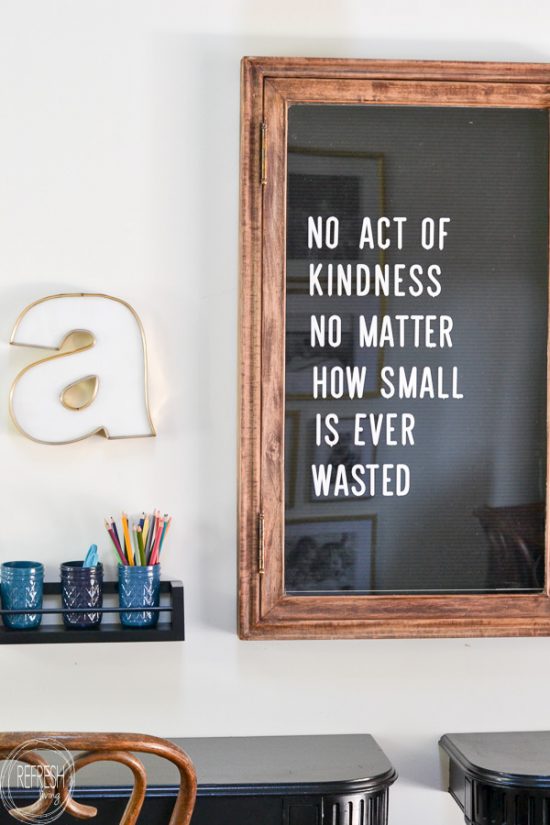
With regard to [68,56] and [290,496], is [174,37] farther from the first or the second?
[290,496]

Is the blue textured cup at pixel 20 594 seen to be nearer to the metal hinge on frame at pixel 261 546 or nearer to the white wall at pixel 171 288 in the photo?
the white wall at pixel 171 288

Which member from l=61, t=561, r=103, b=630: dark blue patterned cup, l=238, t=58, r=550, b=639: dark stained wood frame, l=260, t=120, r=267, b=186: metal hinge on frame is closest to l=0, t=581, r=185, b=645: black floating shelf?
l=61, t=561, r=103, b=630: dark blue patterned cup

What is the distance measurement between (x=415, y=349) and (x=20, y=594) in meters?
0.82

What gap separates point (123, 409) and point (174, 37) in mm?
680

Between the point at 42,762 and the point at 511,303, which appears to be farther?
the point at 511,303

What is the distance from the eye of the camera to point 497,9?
1.63 meters

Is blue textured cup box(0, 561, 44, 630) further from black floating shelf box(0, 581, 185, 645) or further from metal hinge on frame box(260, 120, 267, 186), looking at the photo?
metal hinge on frame box(260, 120, 267, 186)

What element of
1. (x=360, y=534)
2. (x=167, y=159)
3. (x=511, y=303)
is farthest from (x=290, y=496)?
(x=167, y=159)

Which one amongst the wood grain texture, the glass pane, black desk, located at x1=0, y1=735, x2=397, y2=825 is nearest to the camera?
the wood grain texture

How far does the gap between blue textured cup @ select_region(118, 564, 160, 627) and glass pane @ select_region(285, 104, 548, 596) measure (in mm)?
245

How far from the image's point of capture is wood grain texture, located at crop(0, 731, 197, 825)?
3.28 feet

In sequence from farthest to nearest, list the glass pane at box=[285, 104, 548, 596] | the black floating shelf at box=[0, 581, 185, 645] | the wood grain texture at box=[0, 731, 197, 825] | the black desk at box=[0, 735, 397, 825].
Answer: the glass pane at box=[285, 104, 548, 596] → the black floating shelf at box=[0, 581, 185, 645] → the black desk at box=[0, 735, 397, 825] → the wood grain texture at box=[0, 731, 197, 825]

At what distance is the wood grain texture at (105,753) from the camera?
100cm

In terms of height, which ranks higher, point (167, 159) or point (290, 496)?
point (167, 159)
